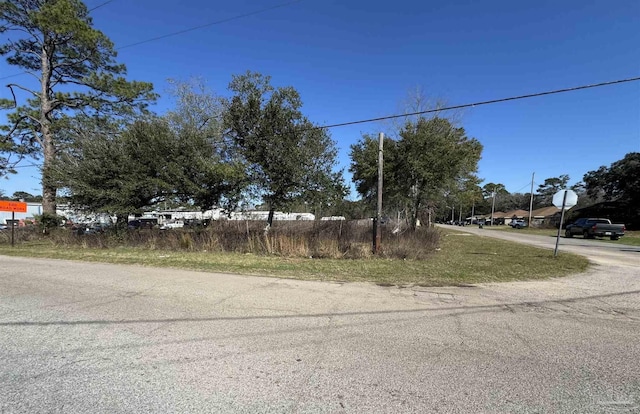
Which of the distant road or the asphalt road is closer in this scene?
the asphalt road

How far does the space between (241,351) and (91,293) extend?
474 centimetres

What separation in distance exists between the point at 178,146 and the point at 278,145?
17.0ft

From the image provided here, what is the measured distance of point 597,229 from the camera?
30.7 m

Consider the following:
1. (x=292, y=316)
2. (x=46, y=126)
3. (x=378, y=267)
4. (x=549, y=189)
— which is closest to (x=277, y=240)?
(x=378, y=267)

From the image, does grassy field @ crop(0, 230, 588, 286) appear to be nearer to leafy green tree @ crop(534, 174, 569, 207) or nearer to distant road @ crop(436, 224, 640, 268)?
distant road @ crop(436, 224, 640, 268)

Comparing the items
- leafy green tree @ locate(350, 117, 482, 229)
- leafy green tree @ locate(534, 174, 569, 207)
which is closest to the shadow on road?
leafy green tree @ locate(350, 117, 482, 229)

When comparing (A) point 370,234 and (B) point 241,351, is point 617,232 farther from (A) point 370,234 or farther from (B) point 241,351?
(B) point 241,351

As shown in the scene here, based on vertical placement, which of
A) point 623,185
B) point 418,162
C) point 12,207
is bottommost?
point 12,207

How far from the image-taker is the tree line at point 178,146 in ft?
52.2

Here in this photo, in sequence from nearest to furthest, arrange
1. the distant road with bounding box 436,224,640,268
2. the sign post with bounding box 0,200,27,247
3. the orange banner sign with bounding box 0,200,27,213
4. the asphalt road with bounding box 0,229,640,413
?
the asphalt road with bounding box 0,229,640,413
the distant road with bounding box 436,224,640,268
the sign post with bounding box 0,200,27,247
the orange banner sign with bounding box 0,200,27,213

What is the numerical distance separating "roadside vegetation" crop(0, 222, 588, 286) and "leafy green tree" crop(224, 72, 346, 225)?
2.03 metres

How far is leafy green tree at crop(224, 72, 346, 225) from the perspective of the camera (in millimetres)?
15633

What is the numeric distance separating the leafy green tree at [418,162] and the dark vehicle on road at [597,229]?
16816 millimetres

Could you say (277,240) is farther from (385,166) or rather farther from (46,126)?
(46,126)
